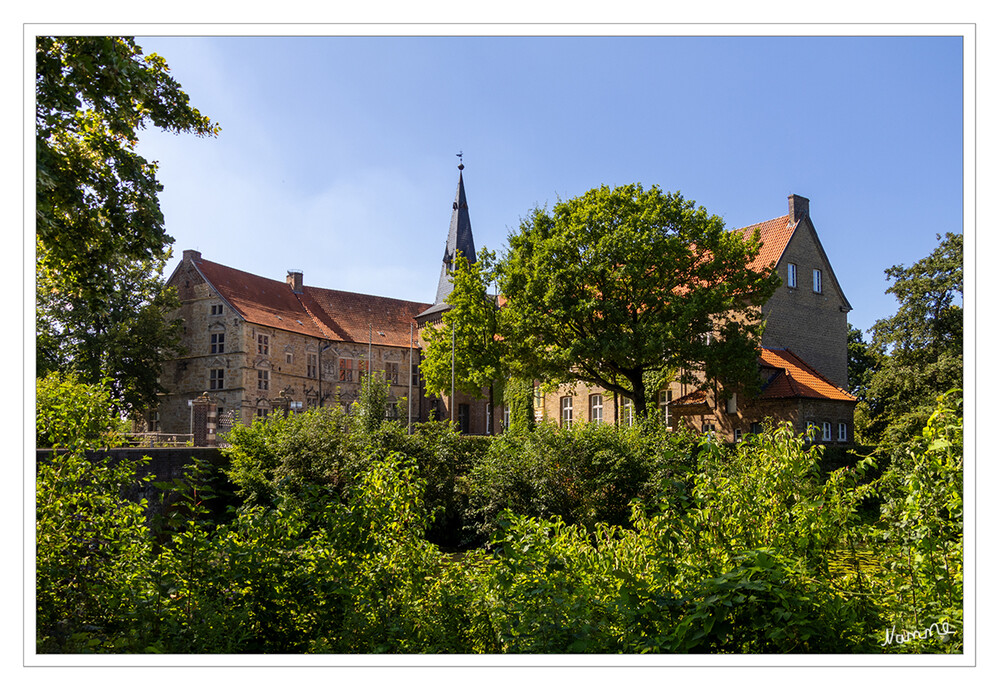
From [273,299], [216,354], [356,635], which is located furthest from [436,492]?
[273,299]

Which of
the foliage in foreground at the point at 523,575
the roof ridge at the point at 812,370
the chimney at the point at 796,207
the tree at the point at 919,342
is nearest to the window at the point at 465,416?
the roof ridge at the point at 812,370

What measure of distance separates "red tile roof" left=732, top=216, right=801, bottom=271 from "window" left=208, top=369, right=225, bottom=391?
25726mm

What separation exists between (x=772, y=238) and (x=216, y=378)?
27.2 m

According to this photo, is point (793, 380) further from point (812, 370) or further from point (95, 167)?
point (95, 167)

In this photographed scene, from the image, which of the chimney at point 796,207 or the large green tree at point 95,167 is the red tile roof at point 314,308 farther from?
the large green tree at point 95,167

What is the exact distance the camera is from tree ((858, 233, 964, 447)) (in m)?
8.23

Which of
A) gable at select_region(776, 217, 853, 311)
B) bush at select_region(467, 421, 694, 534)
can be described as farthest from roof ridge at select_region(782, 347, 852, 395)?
bush at select_region(467, 421, 694, 534)

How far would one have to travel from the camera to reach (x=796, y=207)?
27.4 m

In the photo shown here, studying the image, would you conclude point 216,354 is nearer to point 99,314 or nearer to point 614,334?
point 614,334

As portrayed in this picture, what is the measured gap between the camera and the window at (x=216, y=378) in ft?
122

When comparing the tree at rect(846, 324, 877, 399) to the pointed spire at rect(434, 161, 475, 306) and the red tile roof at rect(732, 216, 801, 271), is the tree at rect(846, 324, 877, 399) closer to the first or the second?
the red tile roof at rect(732, 216, 801, 271)

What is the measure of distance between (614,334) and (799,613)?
17.2 m

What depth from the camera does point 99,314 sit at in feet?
24.2
